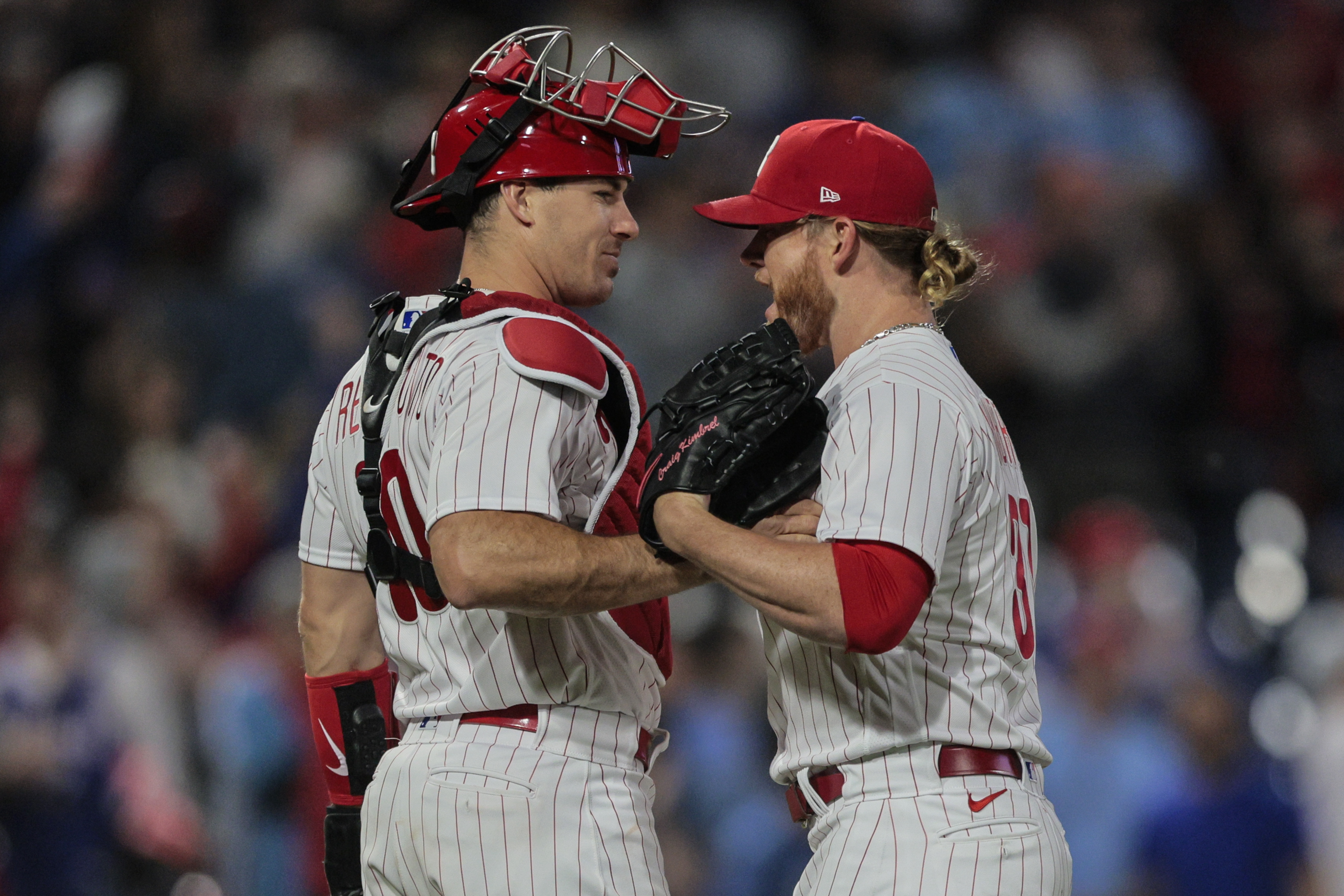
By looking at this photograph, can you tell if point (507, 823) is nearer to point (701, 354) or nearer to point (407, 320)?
point (407, 320)

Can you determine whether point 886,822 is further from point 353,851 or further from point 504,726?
point 353,851

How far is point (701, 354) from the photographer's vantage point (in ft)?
27.6

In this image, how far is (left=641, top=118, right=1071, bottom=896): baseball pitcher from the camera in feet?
9.11

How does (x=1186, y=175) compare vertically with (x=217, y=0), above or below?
below

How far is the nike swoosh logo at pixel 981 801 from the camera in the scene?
2.93 m

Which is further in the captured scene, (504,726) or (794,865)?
(794,865)

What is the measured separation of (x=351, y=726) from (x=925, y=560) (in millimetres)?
1554

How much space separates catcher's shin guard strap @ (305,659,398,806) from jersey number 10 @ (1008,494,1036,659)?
59.6 inches

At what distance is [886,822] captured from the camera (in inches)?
115

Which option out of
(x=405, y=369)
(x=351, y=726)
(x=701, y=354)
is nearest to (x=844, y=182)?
(x=405, y=369)

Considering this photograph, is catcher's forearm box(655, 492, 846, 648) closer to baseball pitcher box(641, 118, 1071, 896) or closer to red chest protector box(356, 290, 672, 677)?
baseball pitcher box(641, 118, 1071, 896)

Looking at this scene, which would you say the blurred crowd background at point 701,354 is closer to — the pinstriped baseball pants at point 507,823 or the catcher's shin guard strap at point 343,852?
the catcher's shin guard strap at point 343,852

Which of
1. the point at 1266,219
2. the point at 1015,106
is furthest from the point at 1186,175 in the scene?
the point at 1015,106

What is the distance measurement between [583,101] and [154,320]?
6038 millimetres
